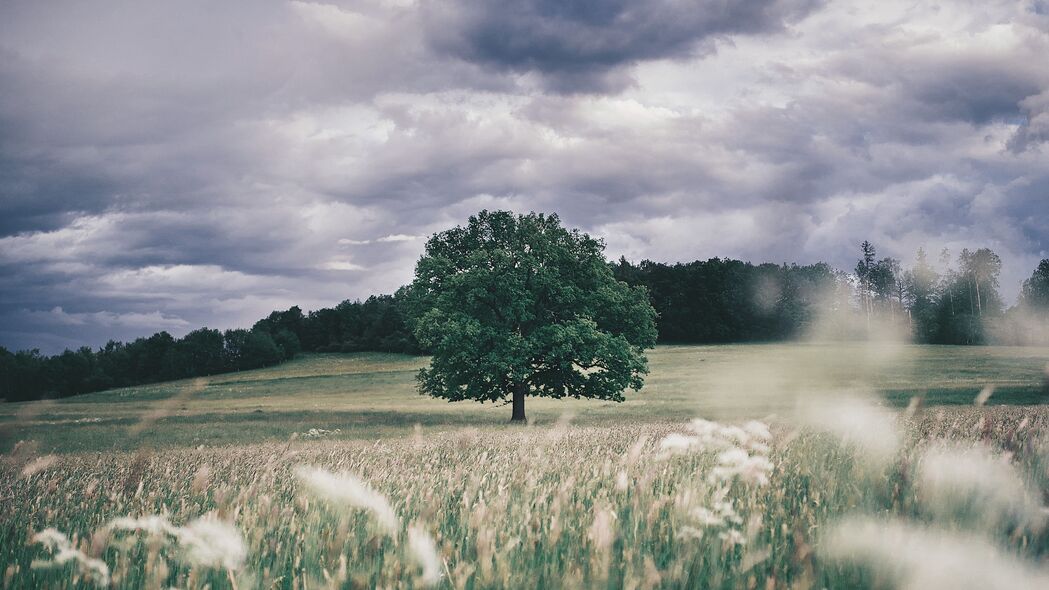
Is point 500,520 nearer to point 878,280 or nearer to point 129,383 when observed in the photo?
point 129,383

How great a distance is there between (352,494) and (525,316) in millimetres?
24349

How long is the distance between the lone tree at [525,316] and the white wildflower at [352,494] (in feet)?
72.0

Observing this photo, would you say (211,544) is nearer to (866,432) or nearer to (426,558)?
(426,558)

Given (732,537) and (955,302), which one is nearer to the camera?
A: (732,537)

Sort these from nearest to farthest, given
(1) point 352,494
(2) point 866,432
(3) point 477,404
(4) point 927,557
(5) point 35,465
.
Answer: (4) point 927,557 < (1) point 352,494 < (5) point 35,465 < (2) point 866,432 < (3) point 477,404

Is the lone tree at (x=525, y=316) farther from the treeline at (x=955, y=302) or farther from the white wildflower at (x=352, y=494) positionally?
the treeline at (x=955, y=302)

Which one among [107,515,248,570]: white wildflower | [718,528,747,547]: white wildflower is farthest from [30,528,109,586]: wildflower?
[718,528,747,547]: white wildflower

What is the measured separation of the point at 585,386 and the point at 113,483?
2459 cm

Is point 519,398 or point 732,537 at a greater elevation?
point 732,537

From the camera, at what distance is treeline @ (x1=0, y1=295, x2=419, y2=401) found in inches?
3748

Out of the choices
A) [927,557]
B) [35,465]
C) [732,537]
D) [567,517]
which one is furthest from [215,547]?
[927,557]

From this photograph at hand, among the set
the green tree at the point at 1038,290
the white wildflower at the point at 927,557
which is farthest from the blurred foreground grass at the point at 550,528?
the green tree at the point at 1038,290

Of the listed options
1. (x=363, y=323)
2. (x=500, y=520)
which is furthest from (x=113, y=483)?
(x=363, y=323)

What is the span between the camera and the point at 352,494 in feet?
13.6
